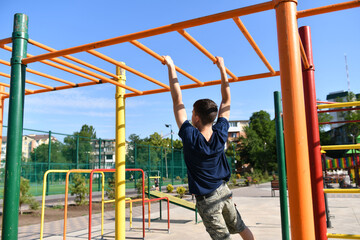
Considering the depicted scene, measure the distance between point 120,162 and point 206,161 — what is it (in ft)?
8.85

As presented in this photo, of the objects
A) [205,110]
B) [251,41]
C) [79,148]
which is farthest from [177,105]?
[79,148]

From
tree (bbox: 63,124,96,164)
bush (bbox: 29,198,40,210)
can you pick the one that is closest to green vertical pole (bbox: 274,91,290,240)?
bush (bbox: 29,198,40,210)

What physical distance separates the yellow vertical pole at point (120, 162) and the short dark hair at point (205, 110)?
2549 millimetres

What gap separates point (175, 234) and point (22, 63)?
4418 millimetres

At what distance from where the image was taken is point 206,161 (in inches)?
78.1

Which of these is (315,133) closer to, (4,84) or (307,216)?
(307,216)

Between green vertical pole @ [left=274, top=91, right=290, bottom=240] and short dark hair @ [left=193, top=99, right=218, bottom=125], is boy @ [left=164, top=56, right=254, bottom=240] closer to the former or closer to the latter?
short dark hair @ [left=193, top=99, right=218, bottom=125]

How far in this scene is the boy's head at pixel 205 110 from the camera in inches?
79.9

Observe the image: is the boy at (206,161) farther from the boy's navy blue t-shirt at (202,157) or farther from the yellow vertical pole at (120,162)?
the yellow vertical pole at (120,162)

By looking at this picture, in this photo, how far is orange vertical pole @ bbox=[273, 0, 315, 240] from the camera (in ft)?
4.85

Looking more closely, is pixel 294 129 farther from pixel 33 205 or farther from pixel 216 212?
pixel 33 205

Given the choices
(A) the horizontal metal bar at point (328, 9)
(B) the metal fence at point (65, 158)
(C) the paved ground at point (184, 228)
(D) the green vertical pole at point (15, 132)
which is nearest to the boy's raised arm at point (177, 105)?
(A) the horizontal metal bar at point (328, 9)

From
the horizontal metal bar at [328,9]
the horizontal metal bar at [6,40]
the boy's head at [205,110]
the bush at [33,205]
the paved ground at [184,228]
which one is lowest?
the paved ground at [184,228]

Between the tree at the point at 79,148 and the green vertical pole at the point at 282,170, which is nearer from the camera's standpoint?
the green vertical pole at the point at 282,170
